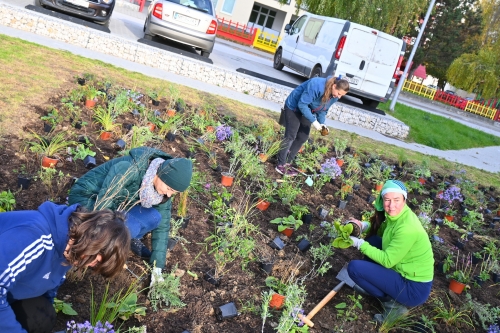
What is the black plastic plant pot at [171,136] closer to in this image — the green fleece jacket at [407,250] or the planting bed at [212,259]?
the planting bed at [212,259]

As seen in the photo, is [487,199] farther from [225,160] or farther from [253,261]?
[253,261]

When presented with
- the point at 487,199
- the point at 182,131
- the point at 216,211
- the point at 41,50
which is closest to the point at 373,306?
the point at 216,211

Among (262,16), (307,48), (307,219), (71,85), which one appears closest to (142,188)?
(307,219)

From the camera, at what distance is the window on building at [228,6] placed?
3234 centimetres

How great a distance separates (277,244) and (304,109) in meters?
2.05

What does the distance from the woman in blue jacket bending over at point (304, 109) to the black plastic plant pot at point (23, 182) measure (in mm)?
2800

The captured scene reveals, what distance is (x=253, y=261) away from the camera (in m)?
3.66

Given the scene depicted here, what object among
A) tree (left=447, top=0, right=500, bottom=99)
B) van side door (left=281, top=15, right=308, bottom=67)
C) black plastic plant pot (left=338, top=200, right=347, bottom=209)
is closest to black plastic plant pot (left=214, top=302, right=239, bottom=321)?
black plastic plant pot (left=338, top=200, right=347, bottom=209)

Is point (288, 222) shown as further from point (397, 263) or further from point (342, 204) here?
point (342, 204)

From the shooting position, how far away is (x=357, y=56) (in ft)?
40.3

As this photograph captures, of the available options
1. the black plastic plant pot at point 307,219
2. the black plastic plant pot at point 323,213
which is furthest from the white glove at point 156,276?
the black plastic plant pot at point 323,213

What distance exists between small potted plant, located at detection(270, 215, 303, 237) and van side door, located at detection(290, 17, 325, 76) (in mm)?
9397

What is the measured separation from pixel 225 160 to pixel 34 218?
3588 mm

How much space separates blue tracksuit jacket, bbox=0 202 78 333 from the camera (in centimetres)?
180
